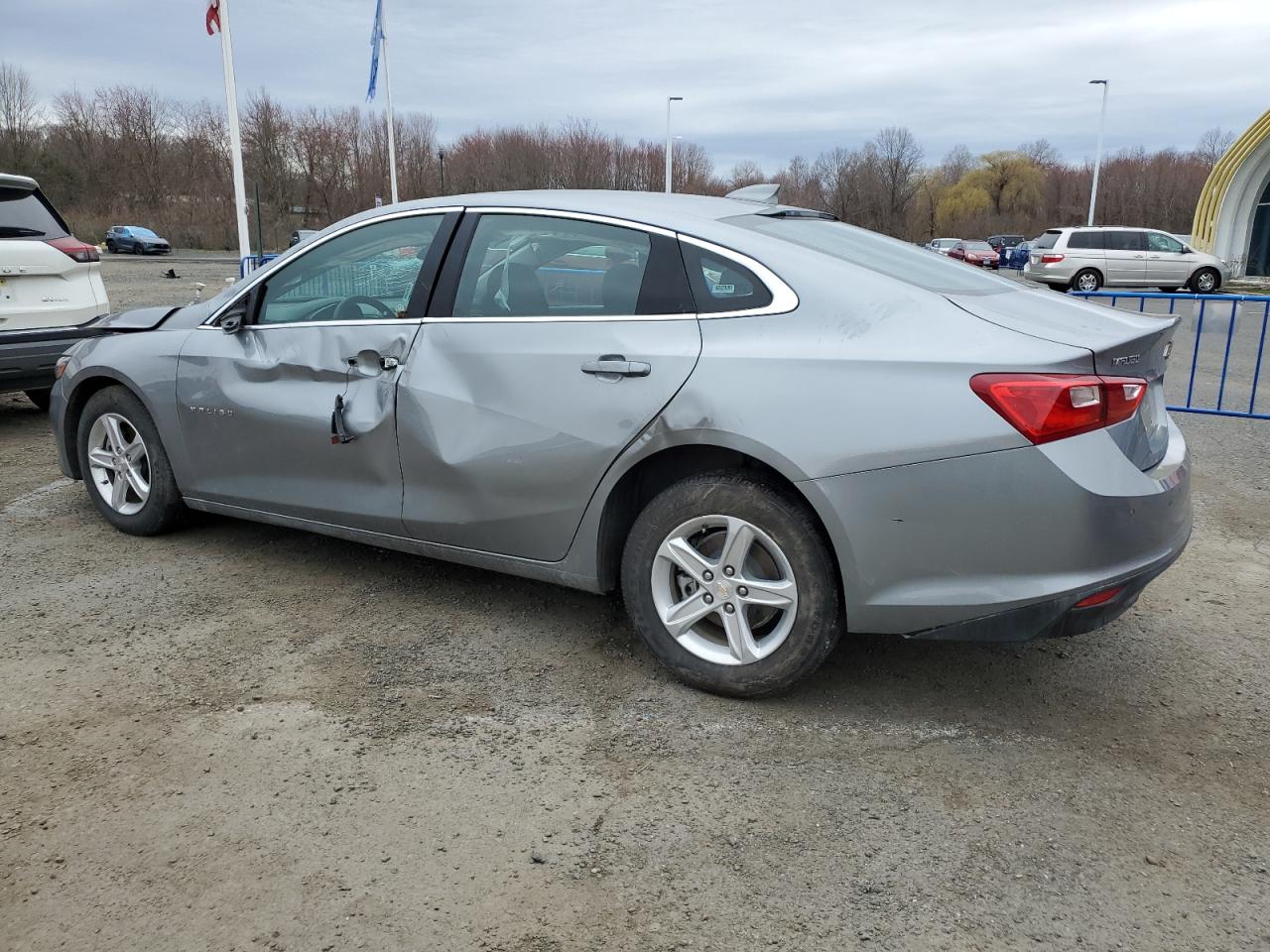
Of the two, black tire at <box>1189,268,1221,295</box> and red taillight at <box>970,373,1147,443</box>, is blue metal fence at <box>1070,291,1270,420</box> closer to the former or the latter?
red taillight at <box>970,373,1147,443</box>

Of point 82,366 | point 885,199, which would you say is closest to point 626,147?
point 885,199

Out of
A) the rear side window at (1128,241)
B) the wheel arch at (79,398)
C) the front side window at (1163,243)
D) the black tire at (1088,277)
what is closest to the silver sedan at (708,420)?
the wheel arch at (79,398)

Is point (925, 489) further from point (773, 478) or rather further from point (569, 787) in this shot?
point (569, 787)

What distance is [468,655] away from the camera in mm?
3701

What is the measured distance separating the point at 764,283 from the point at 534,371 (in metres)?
0.85

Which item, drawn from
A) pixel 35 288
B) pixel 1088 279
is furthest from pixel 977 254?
pixel 35 288

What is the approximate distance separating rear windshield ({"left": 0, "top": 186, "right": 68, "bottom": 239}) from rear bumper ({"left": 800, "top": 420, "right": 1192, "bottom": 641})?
257 inches

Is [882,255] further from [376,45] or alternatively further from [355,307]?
[376,45]

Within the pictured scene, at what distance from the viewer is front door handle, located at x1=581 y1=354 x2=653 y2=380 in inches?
129

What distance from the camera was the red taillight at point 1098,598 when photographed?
2871mm

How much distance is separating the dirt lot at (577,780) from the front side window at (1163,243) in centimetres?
2710

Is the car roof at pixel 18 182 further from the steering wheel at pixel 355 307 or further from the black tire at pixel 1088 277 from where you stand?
the black tire at pixel 1088 277

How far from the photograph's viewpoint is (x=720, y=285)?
328cm

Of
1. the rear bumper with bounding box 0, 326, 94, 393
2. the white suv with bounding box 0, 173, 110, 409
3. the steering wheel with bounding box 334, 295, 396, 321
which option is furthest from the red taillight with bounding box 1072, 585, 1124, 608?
the white suv with bounding box 0, 173, 110, 409
